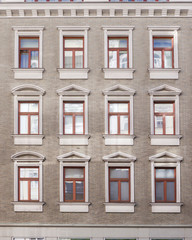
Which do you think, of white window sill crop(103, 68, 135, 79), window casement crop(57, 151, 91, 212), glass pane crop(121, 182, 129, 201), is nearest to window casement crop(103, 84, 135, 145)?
white window sill crop(103, 68, 135, 79)

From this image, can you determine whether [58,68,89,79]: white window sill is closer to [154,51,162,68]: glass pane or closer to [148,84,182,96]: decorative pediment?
[148,84,182,96]: decorative pediment

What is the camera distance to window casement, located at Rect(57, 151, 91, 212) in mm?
15625

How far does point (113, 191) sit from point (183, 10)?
28.3 feet

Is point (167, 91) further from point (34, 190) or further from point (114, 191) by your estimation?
point (34, 190)

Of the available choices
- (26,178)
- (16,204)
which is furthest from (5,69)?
(16,204)

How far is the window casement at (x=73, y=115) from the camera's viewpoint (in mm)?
15961

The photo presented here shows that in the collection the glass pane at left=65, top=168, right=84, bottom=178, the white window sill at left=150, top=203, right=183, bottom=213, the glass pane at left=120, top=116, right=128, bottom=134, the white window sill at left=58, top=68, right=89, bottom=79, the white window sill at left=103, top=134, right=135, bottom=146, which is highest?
the white window sill at left=58, top=68, right=89, bottom=79

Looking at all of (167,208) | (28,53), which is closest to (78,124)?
(28,53)

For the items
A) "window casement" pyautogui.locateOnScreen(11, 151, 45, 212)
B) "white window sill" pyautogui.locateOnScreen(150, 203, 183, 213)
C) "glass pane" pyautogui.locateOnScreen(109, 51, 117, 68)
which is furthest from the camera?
"glass pane" pyautogui.locateOnScreen(109, 51, 117, 68)

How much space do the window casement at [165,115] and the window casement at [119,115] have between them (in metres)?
0.97

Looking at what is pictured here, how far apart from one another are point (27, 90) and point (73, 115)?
91.2 inches

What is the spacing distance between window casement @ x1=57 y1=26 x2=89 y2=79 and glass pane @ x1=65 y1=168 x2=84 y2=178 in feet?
13.3

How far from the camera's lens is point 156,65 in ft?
54.1

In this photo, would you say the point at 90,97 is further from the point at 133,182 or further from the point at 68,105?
the point at 133,182
